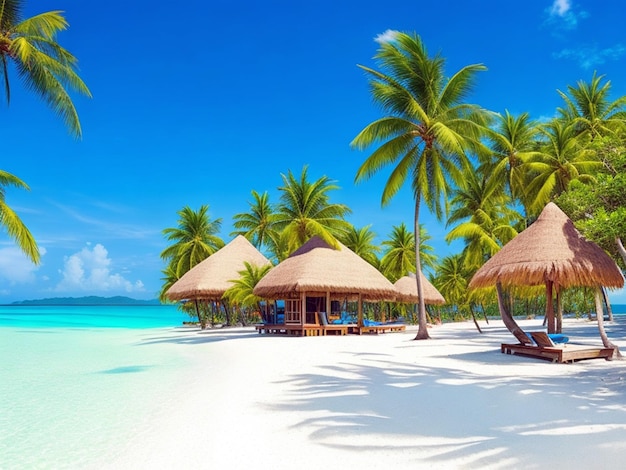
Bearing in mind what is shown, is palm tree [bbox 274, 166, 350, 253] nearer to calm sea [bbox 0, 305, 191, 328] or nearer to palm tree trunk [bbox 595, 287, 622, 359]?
palm tree trunk [bbox 595, 287, 622, 359]

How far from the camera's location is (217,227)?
109 ft

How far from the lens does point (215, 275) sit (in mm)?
25250

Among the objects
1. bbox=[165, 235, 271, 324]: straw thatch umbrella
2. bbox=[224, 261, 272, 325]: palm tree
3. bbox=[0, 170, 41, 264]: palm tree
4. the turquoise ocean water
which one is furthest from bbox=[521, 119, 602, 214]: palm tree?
bbox=[0, 170, 41, 264]: palm tree

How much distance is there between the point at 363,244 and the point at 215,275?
35.3ft

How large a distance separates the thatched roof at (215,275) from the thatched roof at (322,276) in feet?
14.2

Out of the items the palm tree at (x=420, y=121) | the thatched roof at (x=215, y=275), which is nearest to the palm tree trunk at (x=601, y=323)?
the palm tree at (x=420, y=121)

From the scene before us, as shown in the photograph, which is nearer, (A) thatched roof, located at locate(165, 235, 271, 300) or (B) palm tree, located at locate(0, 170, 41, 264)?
(B) palm tree, located at locate(0, 170, 41, 264)

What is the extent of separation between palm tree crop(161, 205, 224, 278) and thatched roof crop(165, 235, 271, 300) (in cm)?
438

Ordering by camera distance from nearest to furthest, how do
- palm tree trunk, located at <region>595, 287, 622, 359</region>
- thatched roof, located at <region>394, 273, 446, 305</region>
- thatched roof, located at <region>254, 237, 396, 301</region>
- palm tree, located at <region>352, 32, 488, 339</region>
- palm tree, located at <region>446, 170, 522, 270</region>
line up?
palm tree trunk, located at <region>595, 287, 622, 359</region>, palm tree, located at <region>352, 32, 488, 339</region>, thatched roof, located at <region>254, 237, 396, 301</region>, palm tree, located at <region>446, 170, 522, 270</region>, thatched roof, located at <region>394, 273, 446, 305</region>

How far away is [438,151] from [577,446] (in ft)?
45.9

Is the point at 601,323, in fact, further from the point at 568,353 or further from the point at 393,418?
the point at 393,418

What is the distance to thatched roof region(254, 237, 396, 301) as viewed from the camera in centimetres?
1927

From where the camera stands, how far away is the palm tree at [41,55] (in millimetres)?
12328

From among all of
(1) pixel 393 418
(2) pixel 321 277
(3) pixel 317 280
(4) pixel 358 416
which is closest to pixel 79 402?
(4) pixel 358 416
